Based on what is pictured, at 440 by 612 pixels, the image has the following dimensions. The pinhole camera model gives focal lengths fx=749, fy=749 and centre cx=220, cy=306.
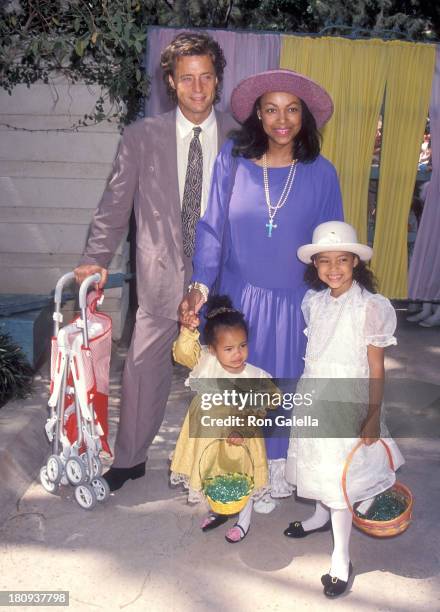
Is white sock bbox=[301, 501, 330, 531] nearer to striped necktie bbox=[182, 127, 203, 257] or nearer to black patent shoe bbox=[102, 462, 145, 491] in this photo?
black patent shoe bbox=[102, 462, 145, 491]

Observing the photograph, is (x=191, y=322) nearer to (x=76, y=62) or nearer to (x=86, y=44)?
(x=86, y=44)

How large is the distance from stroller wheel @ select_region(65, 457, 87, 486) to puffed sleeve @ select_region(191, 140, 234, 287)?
39.5 inches

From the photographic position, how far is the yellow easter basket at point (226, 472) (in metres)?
3.04

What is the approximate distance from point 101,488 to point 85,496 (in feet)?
0.27

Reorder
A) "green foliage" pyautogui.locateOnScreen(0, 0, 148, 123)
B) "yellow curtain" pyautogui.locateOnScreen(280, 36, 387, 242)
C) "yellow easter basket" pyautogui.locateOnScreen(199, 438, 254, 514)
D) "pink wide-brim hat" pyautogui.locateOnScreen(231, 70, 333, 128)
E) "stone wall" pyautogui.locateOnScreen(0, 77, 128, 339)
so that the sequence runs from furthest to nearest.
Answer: "yellow curtain" pyautogui.locateOnScreen(280, 36, 387, 242) < "stone wall" pyautogui.locateOnScreen(0, 77, 128, 339) < "green foliage" pyautogui.locateOnScreen(0, 0, 148, 123) < "yellow easter basket" pyautogui.locateOnScreen(199, 438, 254, 514) < "pink wide-brim hat" pyautogui.locateOnScreen(231, 70, 333, 128)

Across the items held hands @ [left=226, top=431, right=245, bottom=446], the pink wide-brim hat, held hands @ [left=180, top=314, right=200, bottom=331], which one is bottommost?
held hands @ [left=226, top=431, right=245, bottom=446]

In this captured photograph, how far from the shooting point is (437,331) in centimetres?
700

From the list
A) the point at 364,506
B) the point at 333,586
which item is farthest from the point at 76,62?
the point at 333,586

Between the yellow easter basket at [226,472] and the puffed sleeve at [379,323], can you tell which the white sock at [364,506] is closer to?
the yellow easter basket at [226,472]

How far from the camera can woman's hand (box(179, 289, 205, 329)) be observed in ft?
9.80

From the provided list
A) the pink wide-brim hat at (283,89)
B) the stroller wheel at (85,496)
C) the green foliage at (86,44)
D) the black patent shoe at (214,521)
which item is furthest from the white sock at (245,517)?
the green foliage at (86,44)

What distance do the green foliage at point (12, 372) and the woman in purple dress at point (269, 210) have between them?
6.23ft

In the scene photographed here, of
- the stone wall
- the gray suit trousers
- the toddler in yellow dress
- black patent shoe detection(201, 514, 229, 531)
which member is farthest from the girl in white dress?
the stone wall

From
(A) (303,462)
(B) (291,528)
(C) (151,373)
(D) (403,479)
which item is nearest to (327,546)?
(B) (291,528)
